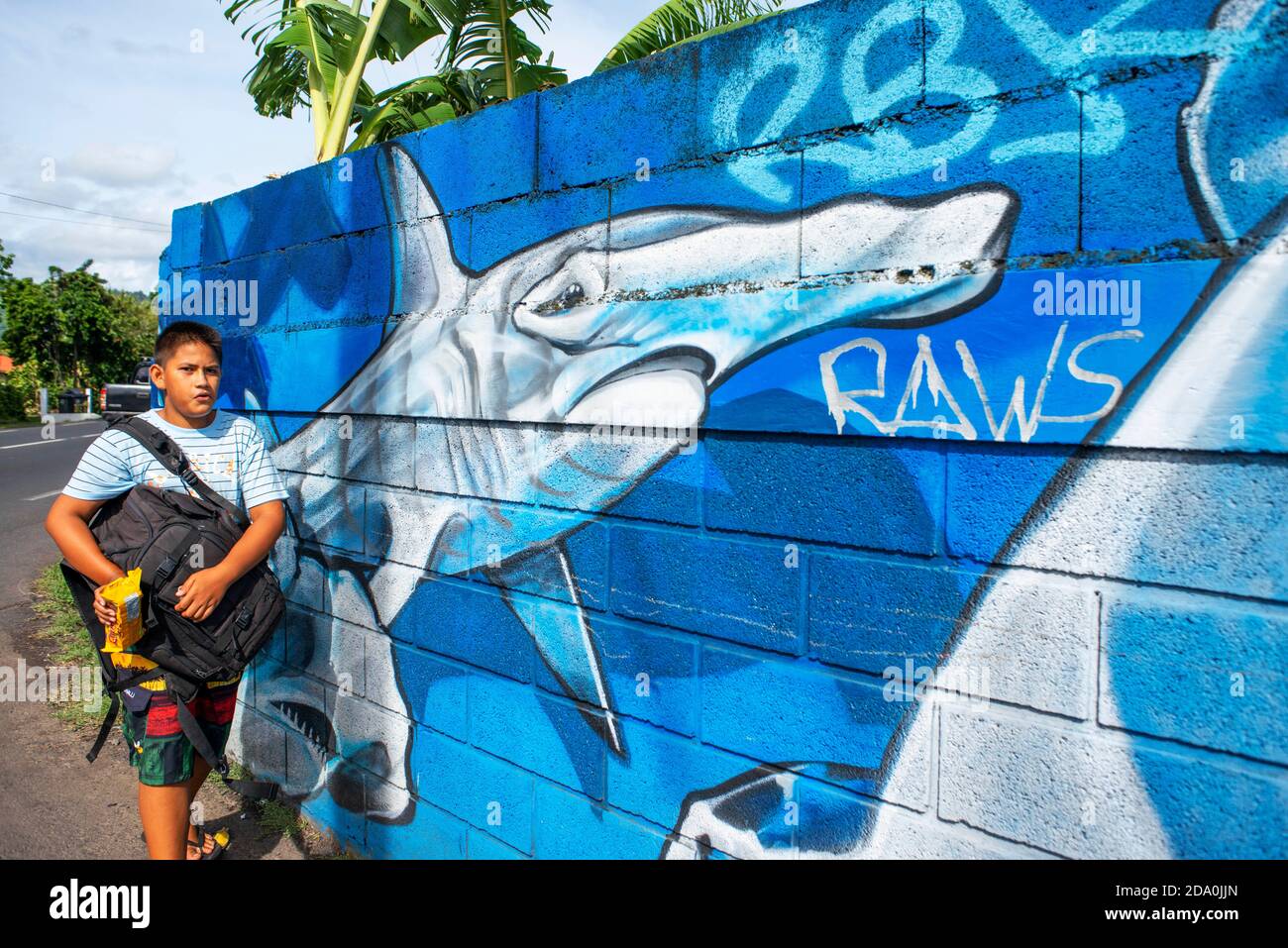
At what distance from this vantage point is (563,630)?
8.40 feet

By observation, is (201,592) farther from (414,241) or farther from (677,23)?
(677,23)

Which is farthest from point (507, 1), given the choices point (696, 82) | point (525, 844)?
point (525, 844)

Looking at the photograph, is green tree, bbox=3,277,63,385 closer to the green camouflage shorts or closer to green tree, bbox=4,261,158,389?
green tree, bbox=4,261,158,389

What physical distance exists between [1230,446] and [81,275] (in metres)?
44.0

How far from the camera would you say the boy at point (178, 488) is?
106 inches

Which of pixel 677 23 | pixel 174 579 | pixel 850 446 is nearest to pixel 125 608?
pixel 174 579

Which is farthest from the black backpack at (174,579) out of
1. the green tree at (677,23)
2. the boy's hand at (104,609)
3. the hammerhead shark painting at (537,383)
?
the green tree at (677,23)

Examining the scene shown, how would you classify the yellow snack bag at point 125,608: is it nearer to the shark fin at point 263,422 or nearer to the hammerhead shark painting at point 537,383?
the hammerhead shark painting at point 537,383

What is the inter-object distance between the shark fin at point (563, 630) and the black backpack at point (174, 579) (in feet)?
3.00

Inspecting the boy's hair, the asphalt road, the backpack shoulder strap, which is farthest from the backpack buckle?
the asphalt road

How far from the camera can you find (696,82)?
2244mm

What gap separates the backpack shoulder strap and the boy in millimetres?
27

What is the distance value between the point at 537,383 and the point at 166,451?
1.20 m

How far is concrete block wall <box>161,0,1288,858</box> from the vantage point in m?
1.52
